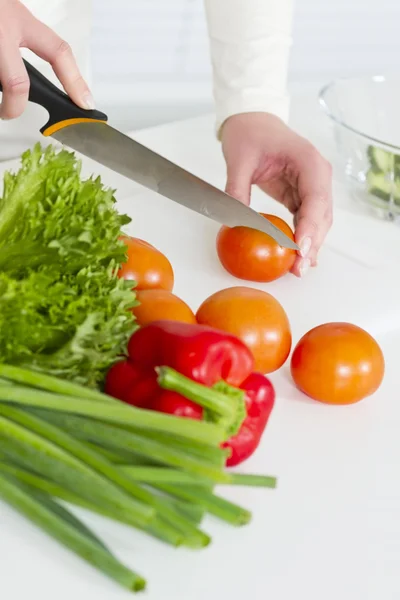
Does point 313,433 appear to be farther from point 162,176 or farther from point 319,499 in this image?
point 162,176

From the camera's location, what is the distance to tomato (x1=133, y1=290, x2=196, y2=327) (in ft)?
3.30

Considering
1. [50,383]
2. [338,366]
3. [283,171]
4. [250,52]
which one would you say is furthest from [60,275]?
[250,52]

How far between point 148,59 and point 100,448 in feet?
6.06

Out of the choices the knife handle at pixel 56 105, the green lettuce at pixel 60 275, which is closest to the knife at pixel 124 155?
the knife handle at pixel 56 105

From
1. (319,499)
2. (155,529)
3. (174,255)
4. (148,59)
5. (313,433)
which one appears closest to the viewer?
(155,529)

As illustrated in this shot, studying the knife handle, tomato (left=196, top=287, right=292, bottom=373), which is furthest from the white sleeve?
tomato (left=196, top=287, right=292, bottom=373)

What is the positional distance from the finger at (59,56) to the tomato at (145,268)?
223 mm

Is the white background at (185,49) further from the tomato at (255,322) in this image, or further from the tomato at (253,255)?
the tomato at (255,322)

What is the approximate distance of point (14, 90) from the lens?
114 centimetres

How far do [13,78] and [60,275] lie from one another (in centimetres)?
37

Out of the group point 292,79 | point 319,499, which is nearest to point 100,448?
point 319,499

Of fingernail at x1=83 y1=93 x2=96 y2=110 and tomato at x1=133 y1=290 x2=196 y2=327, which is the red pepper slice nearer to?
tomato at x1=133 y1=290 x2=196 y2=327

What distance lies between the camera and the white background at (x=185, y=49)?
239cm

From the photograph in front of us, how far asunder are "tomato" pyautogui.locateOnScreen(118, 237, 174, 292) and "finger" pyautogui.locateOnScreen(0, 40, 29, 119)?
24cm
